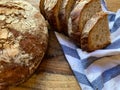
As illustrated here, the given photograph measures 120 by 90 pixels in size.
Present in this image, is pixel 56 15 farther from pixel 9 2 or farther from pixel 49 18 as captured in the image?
pixel 9 2

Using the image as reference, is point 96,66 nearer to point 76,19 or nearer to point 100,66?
point 100,66

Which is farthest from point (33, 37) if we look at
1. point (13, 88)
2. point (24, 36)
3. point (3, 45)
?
point (13, 88)

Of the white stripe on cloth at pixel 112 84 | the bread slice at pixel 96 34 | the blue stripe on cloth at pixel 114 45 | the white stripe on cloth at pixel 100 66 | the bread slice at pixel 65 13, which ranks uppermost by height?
the bread slice at pixel 65 13

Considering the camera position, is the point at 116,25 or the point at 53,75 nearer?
the point at 53,75

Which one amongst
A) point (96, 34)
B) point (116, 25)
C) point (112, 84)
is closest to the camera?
point (112, 84)

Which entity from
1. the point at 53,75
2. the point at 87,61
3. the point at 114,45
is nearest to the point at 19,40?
the point at 53,75

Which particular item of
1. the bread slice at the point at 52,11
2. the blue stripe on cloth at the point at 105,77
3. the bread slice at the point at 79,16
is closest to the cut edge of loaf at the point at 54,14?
the bread slice at the point at 52,11

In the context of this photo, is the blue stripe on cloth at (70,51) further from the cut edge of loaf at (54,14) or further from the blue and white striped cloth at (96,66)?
the cut edge of loaf at (54,14)
